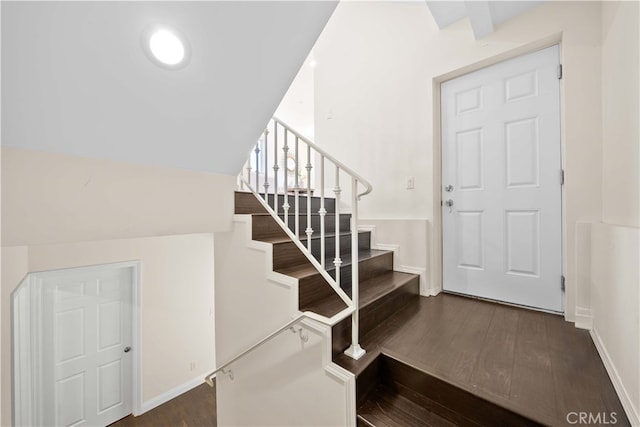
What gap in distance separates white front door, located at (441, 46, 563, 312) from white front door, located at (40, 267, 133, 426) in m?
3.84

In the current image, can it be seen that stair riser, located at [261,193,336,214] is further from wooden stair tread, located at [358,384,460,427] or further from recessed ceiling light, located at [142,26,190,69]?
wooden stair tread, located at [358,384,460,427]

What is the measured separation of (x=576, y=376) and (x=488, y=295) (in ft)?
3.22

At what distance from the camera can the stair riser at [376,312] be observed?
133 centimetres

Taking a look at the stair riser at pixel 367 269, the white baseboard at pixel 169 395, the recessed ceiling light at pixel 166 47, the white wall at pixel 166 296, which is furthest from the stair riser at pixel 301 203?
the white baseboard at pixel 169 395

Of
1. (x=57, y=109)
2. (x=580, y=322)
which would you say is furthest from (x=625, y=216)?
(x=57, y=109)

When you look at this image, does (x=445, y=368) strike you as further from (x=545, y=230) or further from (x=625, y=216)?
(x=545, y=230)

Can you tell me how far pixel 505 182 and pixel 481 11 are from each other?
1299mm

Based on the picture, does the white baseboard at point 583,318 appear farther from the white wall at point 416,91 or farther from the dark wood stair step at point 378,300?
the dark wood stair step at point 378,300

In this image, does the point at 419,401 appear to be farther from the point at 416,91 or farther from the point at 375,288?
the point at 416,91

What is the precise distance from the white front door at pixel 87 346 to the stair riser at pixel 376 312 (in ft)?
9.99

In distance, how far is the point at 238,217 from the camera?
1.80m

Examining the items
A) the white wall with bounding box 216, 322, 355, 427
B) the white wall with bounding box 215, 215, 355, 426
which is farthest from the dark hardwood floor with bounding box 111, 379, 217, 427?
the white wall with bounding box 216, 322, 355, 427

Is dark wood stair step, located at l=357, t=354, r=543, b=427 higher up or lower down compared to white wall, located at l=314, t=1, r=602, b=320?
lower down

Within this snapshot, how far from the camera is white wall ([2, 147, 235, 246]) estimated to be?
0.93 m
